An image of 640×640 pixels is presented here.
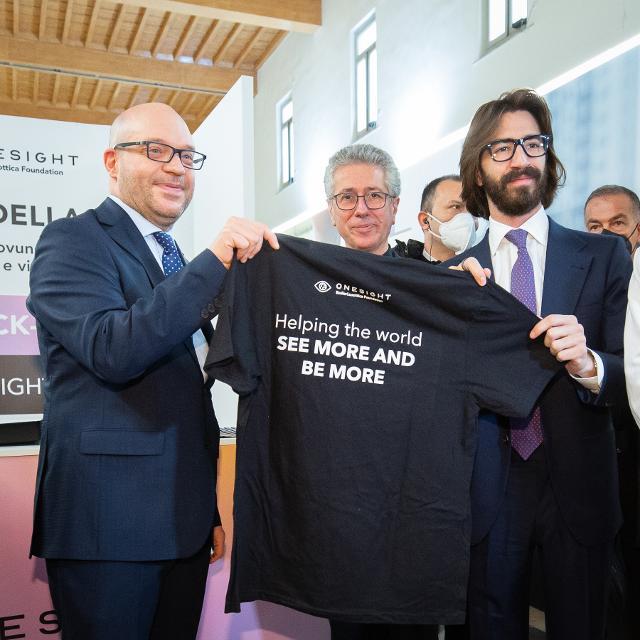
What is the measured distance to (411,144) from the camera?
7625mm

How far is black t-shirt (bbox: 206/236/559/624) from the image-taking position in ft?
5.53

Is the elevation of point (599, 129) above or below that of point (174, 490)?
above

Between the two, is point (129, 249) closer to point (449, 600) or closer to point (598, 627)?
point (449, 600)

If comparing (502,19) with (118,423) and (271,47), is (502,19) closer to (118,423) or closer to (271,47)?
(118,423)

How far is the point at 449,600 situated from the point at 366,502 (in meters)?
0.29

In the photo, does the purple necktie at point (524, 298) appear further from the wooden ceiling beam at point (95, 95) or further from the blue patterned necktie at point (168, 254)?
the wooden ceiling beam at point (95, 95)

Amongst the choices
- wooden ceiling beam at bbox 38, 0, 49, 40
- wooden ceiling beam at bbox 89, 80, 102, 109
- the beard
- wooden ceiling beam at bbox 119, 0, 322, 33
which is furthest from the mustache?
wooden ceiling beam at bbox 89, 80, 102, 109

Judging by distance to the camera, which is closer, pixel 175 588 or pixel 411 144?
pixel 175 588

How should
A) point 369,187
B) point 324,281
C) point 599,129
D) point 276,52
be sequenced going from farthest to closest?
point 276,52, point 599,129, point 369,187, point 324,281

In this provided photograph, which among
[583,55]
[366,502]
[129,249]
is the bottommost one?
[366,502]

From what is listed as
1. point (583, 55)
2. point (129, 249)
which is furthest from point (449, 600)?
point (583, 55)

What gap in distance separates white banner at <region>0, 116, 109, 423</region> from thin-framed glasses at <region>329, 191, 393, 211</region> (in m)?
1.59

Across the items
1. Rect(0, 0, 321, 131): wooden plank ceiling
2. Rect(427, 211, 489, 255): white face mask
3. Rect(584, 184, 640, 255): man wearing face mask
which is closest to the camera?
Rect(427, 211, 489, 255): white face mask

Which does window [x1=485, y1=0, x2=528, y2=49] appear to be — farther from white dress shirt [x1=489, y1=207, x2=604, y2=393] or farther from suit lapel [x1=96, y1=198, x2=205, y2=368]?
suit lapel [x1=96, y1=198, x2=205, y2=368]
